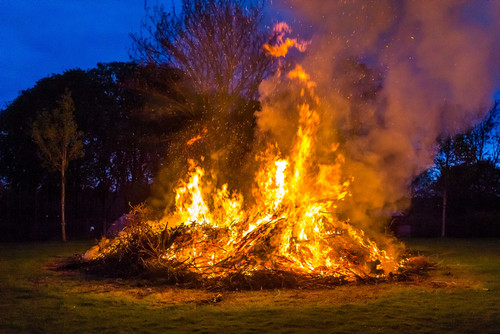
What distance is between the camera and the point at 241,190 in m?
17.2

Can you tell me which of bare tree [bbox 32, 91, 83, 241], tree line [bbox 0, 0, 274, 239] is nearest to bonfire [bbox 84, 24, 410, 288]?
tree line [bbox 0, 0, 274, 239]

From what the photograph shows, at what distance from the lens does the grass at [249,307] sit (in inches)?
→ 223

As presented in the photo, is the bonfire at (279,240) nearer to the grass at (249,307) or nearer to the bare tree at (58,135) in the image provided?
the grass at (249,307)

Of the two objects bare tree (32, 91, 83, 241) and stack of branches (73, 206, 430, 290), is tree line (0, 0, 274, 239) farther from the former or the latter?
stack of branches (73, 206, 430, 290)

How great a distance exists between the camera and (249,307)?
686 centimetres

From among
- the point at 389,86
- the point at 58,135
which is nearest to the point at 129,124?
the point at 58,135

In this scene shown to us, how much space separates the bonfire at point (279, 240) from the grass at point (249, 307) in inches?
24.1

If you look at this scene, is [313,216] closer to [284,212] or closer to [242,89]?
[284,212]

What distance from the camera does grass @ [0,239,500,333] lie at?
223 inches

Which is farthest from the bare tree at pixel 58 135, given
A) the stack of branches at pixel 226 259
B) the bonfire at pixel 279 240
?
the stack of branches at pixel 226 259

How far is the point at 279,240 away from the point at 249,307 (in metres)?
2.73

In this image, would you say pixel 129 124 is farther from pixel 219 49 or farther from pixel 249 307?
pixel 249 307

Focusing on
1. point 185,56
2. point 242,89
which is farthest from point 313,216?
point 185,56

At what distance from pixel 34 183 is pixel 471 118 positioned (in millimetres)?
19619
